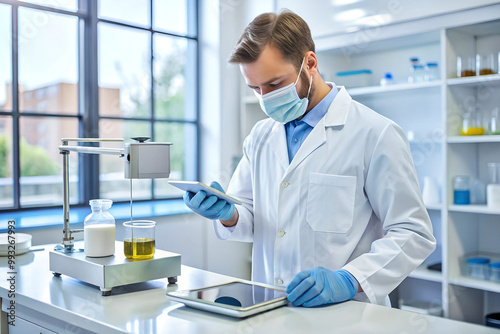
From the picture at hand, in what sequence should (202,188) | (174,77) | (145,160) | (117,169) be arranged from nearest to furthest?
(145,160)
(202,188)
(117,169)
(174,77)

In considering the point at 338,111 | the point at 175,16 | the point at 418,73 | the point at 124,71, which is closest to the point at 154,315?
the point at 338,111

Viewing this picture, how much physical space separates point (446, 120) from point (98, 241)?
2.15m

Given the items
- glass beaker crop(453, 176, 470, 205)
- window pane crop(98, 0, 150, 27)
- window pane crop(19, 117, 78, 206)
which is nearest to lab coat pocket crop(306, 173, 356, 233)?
glass beaker crop(453, 176, 470, 205)

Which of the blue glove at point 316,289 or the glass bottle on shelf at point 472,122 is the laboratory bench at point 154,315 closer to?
the blue glove at point 316,289

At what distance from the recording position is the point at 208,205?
1.54 m

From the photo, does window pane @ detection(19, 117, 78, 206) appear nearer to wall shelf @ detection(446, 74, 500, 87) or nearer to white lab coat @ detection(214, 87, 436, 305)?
white lab coat @ detection(214, 87, 436, 305)

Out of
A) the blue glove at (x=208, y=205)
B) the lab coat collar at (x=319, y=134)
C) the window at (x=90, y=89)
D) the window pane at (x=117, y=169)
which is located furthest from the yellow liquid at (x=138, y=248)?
the window pane at (x=117, y=169)

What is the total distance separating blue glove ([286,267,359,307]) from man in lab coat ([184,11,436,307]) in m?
0.12

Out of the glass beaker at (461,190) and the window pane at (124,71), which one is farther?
the window pane at (124,71)

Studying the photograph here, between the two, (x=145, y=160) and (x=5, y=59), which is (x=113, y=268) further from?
(x=5, y=59)

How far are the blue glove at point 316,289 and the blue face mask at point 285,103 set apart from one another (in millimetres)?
→ 564

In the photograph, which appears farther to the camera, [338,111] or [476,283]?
[476,283]

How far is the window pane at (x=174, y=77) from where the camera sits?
3.90 m

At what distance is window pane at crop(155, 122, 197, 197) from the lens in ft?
13.0
